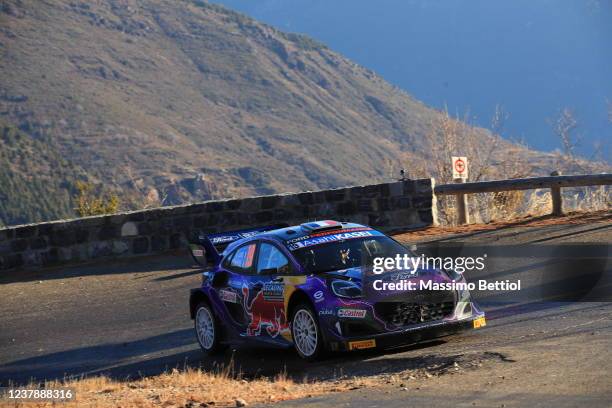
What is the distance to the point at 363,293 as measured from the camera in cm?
1078

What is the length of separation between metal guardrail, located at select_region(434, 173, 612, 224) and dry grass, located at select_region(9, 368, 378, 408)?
11.0 meters

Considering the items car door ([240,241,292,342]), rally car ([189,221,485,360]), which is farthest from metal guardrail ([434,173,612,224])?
car door ([240,241,292,342])

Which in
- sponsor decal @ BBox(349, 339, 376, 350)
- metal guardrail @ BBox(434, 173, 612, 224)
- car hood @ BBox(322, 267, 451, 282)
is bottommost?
sponsor decal @ BBox(349, 339, 376, 350)

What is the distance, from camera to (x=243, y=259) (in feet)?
41.1

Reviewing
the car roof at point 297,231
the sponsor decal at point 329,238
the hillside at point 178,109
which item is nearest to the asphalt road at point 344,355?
the sponsor decal at point 329,238

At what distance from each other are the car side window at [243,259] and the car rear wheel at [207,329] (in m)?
0.64

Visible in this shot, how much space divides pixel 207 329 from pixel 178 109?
146 meters

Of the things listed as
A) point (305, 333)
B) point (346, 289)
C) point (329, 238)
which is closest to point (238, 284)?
point (329, 238)

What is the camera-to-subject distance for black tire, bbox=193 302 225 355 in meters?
12.6

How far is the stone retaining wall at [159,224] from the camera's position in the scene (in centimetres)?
2180

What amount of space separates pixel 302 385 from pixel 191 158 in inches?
5154

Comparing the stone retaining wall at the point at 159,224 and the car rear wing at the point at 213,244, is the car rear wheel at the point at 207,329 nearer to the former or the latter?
the car rear wing at the point at 213,244

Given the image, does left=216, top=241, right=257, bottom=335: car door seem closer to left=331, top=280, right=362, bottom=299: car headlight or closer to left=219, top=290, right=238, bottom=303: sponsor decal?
left=219, top=290, right=238, bottom=303: sponsor decal

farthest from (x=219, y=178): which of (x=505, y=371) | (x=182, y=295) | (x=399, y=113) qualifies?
(x=505, y=371)
